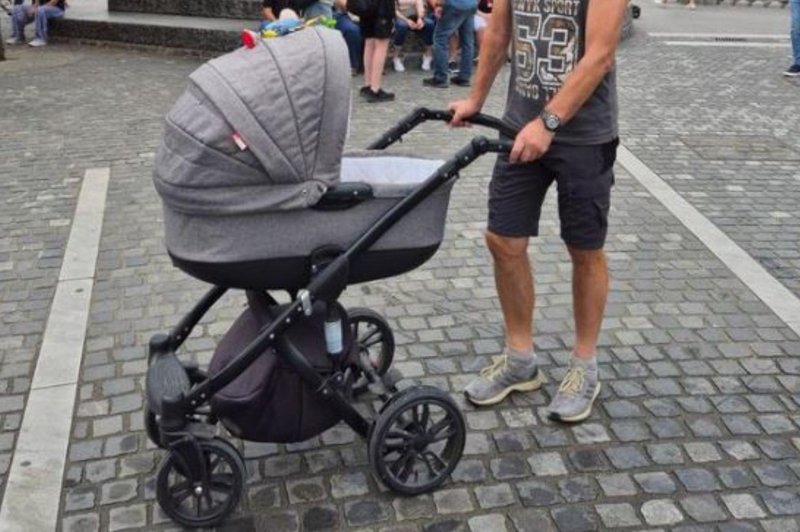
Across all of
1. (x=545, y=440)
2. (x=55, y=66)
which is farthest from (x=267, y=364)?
(x=55, y=66)

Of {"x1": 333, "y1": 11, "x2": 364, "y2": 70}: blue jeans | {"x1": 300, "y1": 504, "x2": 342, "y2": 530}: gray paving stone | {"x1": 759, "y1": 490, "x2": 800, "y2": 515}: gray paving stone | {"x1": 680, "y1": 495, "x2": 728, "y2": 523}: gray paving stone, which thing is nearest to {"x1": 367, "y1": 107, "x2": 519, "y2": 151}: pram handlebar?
{"x1": 300, "y1": 504, "x2": 342, "y2": 530}: gray paving stone

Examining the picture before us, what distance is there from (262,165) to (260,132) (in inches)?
3.9

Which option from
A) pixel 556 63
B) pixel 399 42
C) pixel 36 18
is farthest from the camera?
pixel 36 18

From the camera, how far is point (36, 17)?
12.8m

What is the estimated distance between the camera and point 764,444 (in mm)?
3543

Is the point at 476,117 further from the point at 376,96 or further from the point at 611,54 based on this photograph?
the point at 376,96

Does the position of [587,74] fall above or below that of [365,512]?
above

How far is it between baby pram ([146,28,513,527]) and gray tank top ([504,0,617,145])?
471mm

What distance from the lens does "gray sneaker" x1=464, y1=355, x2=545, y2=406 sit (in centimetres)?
376

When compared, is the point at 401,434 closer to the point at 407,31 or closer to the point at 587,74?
the point at 587,74

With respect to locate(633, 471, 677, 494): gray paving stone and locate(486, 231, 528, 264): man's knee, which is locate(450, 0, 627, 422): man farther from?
locate(633, 471, 677, 494): gray paving stone

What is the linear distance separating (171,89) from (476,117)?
7056 mm

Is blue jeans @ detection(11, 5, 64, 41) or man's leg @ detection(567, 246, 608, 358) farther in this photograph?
blue jeans @ detection(11, 5, 64, 41)

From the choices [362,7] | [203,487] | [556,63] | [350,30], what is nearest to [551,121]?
[556,63]
